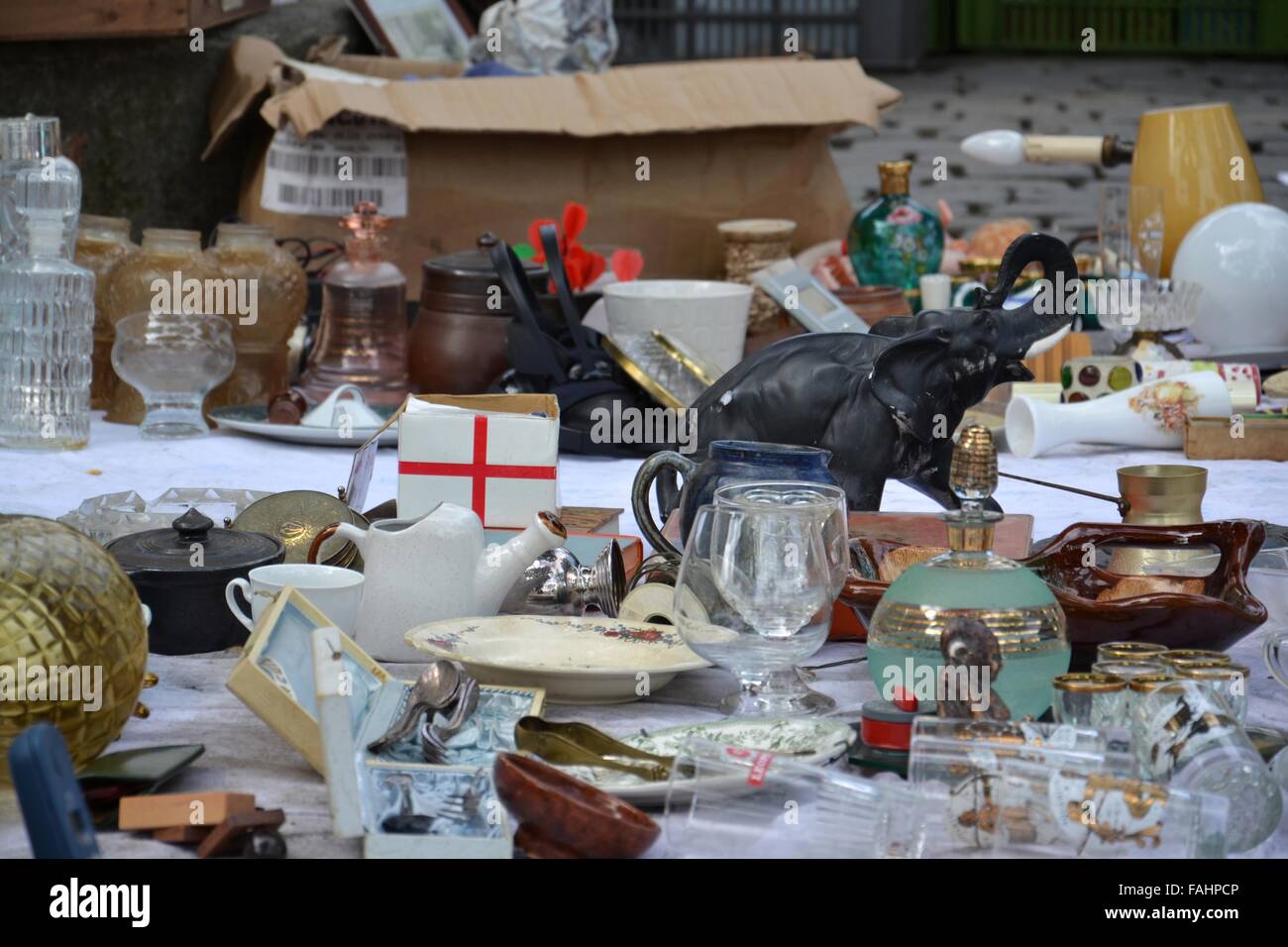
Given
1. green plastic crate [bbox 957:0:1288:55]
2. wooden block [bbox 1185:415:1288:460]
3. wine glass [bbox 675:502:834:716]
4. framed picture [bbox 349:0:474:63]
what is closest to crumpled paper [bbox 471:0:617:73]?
framed picture [bbox 349:0:474:63]

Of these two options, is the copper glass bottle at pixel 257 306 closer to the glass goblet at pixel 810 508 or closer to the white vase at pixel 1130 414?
the white vase at pixel 1130 414

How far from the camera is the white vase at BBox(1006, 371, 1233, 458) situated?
7.28 ft

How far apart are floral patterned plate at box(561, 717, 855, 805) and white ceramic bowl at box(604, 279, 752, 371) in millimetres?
1305

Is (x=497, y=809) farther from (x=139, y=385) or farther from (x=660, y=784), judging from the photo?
(x=139, y=385)

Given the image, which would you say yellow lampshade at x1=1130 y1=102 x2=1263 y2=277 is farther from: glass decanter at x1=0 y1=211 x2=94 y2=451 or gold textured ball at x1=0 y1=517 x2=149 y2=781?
gold textured ball at x1=0 y1=517 x2=149 y2=781

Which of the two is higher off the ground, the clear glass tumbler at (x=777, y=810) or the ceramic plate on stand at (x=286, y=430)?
the ceramic plate on stand at (x=286, y=430)

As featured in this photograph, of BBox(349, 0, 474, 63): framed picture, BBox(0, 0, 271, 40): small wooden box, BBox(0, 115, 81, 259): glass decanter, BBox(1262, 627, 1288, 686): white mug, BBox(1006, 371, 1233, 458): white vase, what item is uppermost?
BBox(349, 0, 474, 63): framed picture

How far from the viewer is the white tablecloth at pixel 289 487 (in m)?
1.00

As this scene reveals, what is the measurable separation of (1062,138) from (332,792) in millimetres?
2471

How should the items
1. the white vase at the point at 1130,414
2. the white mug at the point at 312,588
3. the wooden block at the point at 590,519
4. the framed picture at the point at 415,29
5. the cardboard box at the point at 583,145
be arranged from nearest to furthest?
the white mug at the point at 312,588 → the wooden block at the point at 590,519 → the white vase at the point at 1130,414 → the cardboard box at the point at 583,145 → the framed picture at the point at 415,29

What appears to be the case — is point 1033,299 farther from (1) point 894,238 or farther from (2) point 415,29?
(2) point 415,29

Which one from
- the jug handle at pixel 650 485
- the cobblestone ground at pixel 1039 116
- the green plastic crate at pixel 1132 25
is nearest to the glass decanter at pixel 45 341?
the jug handle at pixel 650 485

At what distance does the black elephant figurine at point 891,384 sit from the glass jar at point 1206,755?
21.0 inches

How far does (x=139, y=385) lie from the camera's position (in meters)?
2.33
